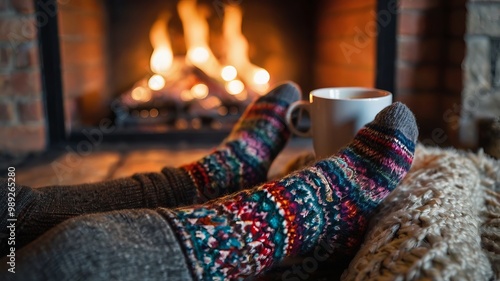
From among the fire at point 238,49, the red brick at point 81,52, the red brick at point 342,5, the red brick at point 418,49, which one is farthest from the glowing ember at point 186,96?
the red brick at point 418,49

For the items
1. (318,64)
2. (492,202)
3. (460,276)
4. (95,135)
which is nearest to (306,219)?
(460,276)

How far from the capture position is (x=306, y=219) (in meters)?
0.56

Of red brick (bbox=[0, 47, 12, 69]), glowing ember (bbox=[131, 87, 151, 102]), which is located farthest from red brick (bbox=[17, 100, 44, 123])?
glowing ember (bbox=[131, 87, 151, 102])

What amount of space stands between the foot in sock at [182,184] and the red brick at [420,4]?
21.9 inches

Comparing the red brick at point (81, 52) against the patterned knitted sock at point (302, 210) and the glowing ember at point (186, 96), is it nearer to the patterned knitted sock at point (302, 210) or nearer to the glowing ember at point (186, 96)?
the glowing ember at point (186, 96)

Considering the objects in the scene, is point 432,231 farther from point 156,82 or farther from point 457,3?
point 156,82

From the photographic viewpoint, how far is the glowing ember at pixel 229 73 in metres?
1.69

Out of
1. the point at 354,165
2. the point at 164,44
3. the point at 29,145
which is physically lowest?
the point at 29,145

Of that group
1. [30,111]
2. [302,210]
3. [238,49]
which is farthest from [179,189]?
[238,49]

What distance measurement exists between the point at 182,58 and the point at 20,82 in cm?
58

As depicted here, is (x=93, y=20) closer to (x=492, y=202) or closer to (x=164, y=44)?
(x=164, y=44)

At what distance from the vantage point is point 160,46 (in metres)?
1.71

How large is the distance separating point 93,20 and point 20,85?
42 centimetres

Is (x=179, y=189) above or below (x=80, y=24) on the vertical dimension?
below
